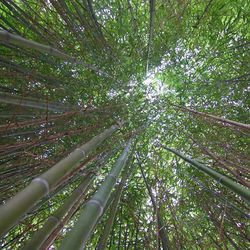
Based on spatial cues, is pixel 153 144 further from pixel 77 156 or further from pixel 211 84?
pixel 77 156

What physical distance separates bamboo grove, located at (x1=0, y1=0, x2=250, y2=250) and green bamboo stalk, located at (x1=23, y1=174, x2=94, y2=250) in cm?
18

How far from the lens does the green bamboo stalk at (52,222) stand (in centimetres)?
161

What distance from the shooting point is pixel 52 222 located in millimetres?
1878

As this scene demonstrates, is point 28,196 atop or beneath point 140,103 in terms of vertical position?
beneath

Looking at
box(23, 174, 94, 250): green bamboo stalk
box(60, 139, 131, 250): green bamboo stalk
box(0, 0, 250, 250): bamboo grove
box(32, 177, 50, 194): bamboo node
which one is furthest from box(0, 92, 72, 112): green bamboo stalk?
box(32, 177, 50, 194): bamboo node

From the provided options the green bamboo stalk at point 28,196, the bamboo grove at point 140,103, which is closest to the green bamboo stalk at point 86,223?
the green bamboo stalk at point 28,196

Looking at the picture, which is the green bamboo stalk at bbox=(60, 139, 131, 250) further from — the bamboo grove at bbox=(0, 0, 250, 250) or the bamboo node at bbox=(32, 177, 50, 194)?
the bamboo grove at bbox=(0, 0, 250, 250)

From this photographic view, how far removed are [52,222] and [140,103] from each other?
136 inches

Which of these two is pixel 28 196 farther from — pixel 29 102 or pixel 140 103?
pixel 140 103

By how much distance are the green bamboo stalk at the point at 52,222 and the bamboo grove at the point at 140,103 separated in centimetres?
18

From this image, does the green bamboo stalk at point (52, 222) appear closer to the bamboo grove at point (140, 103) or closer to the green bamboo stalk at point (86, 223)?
the bamboo grove at point (140, 103)

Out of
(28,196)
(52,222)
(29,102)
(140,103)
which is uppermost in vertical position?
(140,103)

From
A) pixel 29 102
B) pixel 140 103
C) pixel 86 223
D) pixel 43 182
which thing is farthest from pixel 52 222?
pixel 140 103

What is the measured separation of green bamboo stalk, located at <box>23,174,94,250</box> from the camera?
5.29ft
